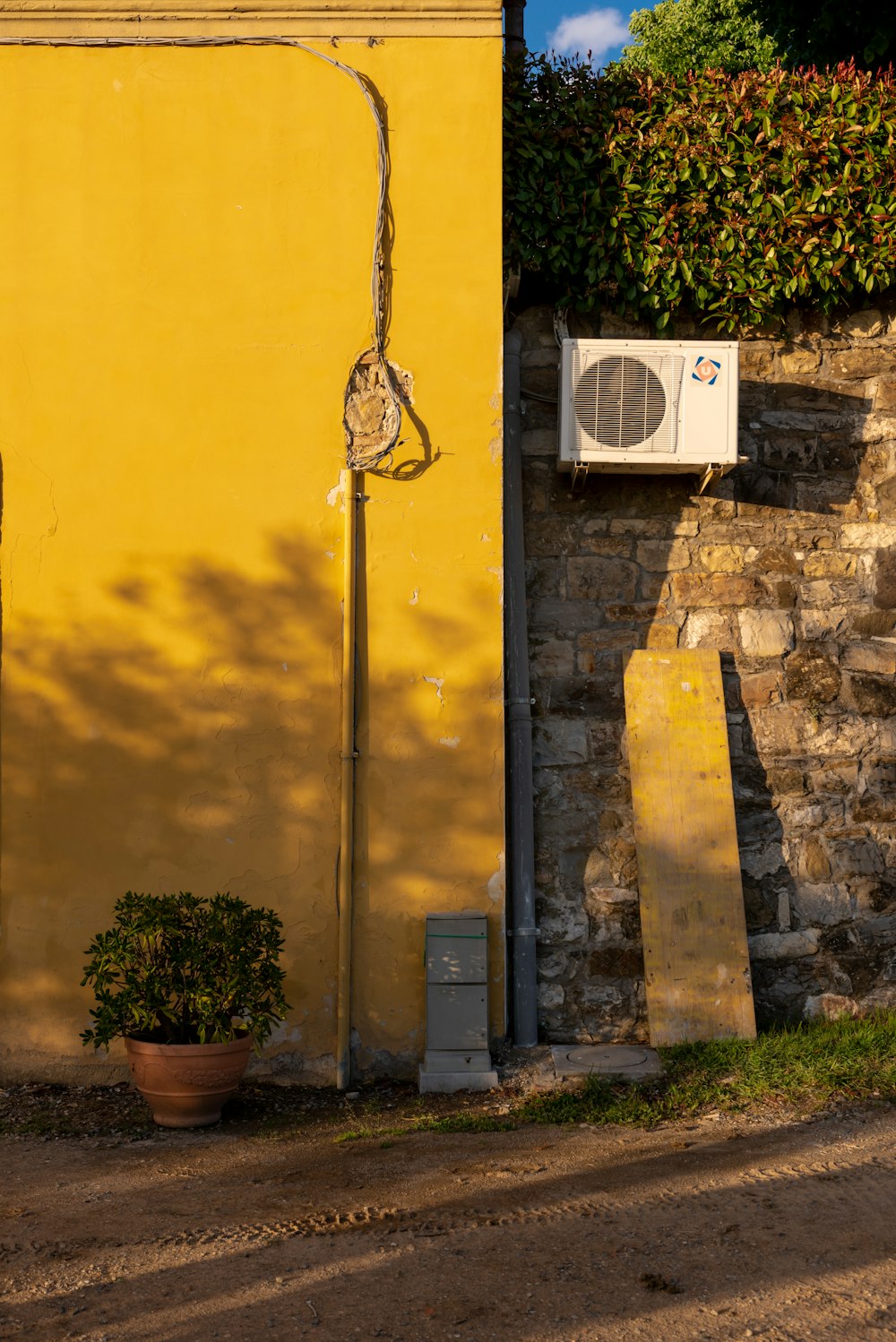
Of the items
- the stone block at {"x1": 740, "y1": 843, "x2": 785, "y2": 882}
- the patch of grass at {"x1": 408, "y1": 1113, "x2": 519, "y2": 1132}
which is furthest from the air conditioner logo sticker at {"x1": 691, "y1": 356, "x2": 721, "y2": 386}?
the patch of grass at {"x1": 408, "y1": 1113, "x2": 519, "y2": 1132}

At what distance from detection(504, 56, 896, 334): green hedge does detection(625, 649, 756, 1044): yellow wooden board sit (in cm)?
168

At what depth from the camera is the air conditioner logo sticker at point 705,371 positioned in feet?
15.8

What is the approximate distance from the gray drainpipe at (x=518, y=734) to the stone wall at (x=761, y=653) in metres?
0.11

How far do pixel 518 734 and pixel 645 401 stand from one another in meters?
1.50

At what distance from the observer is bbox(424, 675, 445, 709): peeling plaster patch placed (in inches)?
183

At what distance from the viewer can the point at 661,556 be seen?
200 inches

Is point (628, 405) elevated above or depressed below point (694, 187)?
below

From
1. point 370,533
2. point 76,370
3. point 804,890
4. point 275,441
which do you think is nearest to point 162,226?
point 76,370

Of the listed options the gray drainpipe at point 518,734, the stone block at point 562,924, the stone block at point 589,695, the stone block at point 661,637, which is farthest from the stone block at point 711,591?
the stone block at point 562,924

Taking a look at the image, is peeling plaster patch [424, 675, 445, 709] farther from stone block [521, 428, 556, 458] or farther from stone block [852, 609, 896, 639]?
stone block [852, 609, 896, 639]

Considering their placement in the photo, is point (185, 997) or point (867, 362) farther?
point (867, 362)

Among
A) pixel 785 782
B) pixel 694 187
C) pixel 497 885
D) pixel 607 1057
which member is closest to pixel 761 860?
pixel 785 782

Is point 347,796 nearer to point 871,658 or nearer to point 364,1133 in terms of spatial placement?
point 364,1133

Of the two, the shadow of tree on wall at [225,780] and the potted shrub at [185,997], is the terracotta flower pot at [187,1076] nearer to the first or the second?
the potted shrub at [185,997]
